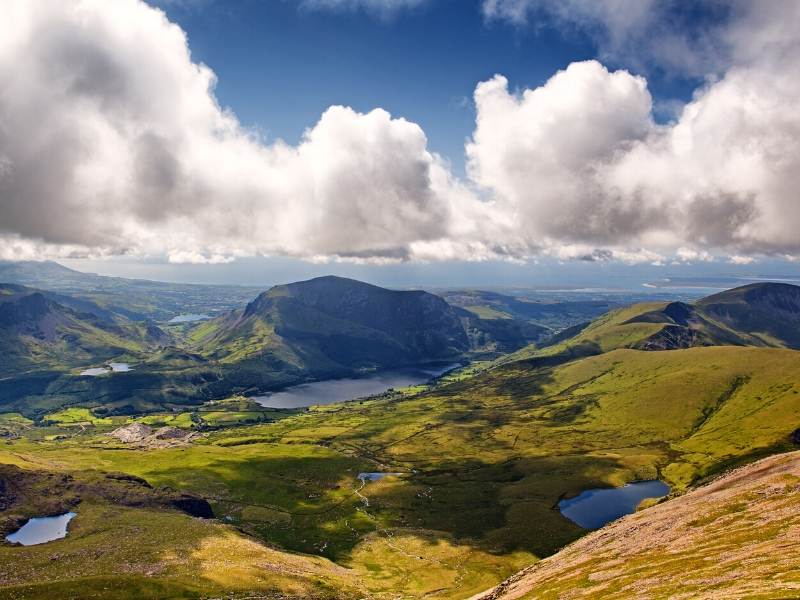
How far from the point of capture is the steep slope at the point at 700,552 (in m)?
66.2

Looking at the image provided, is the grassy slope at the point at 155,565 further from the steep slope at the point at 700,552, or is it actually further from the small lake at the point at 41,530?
the steep slope at the point at 700,552

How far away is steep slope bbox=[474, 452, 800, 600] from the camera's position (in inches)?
2608

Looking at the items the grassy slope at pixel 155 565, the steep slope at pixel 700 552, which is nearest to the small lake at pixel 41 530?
the grassy slope at pixel 155 565

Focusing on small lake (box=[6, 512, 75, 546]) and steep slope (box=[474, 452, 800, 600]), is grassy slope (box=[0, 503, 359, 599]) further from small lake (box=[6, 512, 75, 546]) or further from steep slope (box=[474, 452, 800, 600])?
steep slope (box=[474, 452, 800, 600])

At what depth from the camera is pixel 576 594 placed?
8225cm

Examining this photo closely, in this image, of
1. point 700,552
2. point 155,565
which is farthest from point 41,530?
point 700,552

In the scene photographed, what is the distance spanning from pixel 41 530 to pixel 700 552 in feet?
569

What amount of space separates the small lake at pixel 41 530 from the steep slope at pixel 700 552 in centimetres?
12323

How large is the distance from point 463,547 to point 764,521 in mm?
116753

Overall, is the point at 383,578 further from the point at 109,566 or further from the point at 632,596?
the point at 632,596

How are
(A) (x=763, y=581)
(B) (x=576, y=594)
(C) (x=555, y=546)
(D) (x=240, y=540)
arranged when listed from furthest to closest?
(C) (x=555, y=546) → (D) (x=240, y=540) → (B) (x=576, y=594) → (A) (x=763, y=581)

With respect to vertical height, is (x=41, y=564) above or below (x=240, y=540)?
above

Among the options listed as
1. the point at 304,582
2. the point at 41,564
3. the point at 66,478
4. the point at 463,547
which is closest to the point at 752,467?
the point at 463,547

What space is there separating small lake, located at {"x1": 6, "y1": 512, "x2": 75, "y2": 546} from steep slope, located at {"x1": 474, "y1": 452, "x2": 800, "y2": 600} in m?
123
